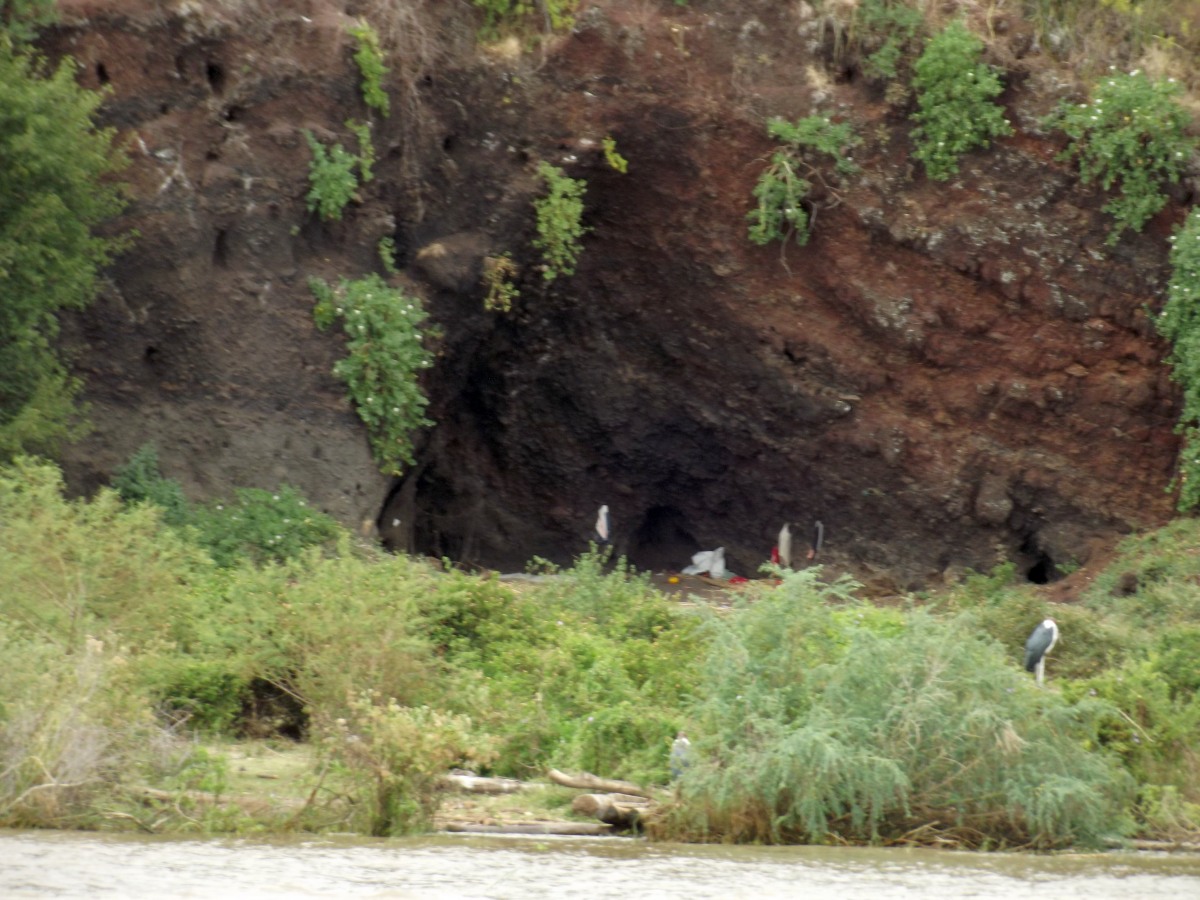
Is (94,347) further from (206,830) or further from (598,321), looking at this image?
(206,830)

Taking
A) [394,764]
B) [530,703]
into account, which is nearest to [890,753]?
[394,764]

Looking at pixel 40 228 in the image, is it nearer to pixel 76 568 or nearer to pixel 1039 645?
pixel 76 568

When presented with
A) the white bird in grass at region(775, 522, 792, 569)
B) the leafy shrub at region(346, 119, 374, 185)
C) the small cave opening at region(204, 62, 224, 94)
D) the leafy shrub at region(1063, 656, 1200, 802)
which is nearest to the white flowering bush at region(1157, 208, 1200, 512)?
the white bird in grass at region(775, 522, 792, 569)

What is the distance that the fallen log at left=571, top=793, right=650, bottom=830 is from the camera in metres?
9.63

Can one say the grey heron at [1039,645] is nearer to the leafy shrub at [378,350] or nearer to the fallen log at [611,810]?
the fallen log at [611,810]

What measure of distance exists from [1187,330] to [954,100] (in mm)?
3022

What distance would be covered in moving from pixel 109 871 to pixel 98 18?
9434mm

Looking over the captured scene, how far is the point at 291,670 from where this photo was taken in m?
11.5

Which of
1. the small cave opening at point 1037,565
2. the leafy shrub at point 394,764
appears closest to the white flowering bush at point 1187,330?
the small cave opening at point 1037,565

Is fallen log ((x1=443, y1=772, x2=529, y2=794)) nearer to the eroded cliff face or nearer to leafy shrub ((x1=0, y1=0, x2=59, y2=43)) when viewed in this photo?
the eroded cliff face

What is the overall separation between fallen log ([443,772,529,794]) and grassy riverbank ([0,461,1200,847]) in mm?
131

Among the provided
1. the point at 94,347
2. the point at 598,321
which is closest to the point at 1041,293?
the point at 598,321

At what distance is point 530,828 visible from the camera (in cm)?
955

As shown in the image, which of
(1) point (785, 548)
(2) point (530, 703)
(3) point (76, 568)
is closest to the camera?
(2) point (530, 703)
